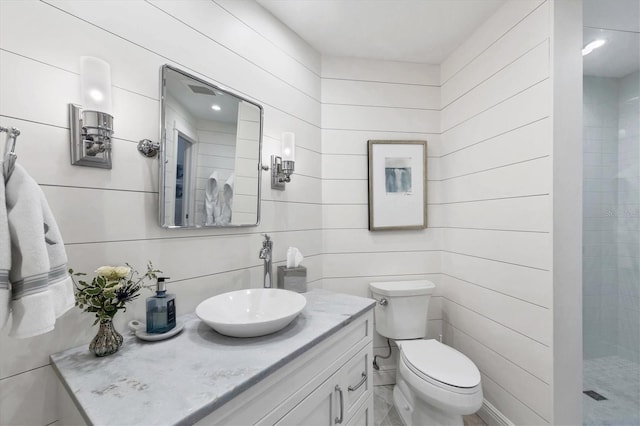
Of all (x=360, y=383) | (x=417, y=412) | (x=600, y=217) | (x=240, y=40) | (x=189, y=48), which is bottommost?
(x=417, y=412)

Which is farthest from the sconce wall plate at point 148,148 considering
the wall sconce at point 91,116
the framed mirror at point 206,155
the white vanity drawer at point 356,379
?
the white vanity drawer at point 356,379

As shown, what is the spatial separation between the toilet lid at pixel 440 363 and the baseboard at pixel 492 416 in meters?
0.40

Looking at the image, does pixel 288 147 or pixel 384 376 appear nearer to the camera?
pixel 288 147

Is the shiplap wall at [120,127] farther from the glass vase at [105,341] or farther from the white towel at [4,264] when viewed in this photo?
the white towel at [4,264]

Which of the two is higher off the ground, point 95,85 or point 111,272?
point 95,85

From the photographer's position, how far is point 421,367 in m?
1.50

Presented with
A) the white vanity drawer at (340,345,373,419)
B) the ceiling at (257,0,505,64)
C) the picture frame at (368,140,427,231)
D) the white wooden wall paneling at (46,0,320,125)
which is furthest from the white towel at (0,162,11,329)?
the picture frame at (368,140,427,231)

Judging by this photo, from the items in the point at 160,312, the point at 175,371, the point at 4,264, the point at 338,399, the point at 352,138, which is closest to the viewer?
the point at 4,264

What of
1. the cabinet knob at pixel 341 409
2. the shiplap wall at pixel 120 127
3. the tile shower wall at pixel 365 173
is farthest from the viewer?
the tile shower wall at pixel 365 173

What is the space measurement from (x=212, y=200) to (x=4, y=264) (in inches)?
30.3

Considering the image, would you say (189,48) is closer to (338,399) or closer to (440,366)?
(338,399)

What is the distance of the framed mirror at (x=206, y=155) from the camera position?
1151mm

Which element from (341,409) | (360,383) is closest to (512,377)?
(360,383)

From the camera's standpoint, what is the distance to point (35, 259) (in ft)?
2.05
